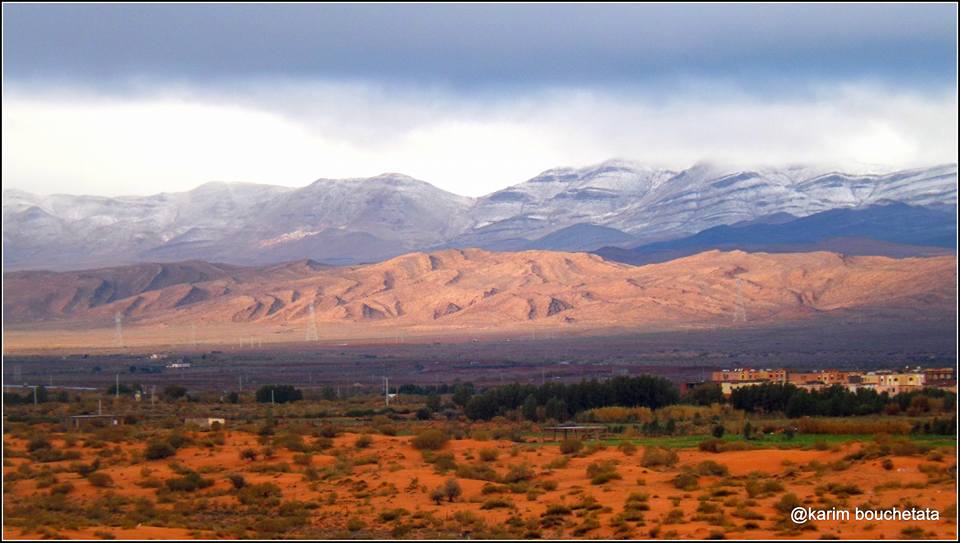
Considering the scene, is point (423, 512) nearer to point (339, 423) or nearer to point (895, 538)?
point (895, 538)

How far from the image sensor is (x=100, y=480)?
4444cm

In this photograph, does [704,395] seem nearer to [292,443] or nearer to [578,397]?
[578,397]

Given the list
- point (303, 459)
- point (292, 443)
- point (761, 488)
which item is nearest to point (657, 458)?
point (761, 488)

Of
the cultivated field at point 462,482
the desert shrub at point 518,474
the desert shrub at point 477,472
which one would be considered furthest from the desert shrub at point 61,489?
the desert shrub at point 518,474

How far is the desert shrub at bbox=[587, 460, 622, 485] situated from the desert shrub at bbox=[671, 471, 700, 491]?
182 centimetres

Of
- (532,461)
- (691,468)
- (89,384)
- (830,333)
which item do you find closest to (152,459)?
(532,461)

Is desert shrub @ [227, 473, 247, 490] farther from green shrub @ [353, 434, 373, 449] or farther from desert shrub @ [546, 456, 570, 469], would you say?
desert shrub @ [546, 456, 570, 469]

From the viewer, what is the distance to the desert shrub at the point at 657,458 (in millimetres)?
45169

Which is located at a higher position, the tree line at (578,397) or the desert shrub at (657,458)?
the desert shrub at (657,458)

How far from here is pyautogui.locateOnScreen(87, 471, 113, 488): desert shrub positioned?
44.3 m

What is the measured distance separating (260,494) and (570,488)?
28.9ft

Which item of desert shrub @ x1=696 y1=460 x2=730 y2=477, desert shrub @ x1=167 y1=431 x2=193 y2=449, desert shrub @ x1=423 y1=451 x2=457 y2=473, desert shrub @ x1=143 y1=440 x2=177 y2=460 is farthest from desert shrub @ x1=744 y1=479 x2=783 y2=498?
desert shrub @ x1=167 y1=431 x2=193 y2=449

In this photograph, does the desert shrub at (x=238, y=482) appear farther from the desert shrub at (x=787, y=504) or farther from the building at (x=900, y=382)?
the building at (x=900, y=382)

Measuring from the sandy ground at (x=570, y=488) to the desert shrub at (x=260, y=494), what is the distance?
0.43 metres
